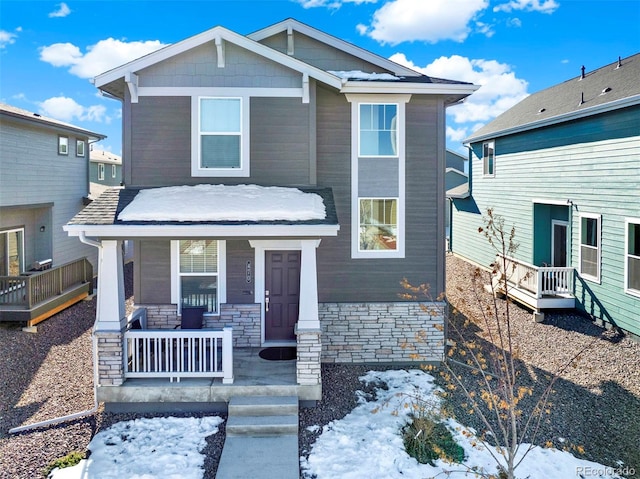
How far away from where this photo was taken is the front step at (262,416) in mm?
6324

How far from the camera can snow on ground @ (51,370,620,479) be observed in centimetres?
550

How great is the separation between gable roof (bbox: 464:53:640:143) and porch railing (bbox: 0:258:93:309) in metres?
15.0

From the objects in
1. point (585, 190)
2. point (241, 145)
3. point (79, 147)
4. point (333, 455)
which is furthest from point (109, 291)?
point (585, 190)

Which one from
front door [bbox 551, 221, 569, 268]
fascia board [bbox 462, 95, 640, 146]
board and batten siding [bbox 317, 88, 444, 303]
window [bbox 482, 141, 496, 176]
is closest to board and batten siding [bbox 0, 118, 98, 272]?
board and batten siding [bbox 317, 88, 444, 303]

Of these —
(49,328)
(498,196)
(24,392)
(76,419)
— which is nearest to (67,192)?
(49,328)

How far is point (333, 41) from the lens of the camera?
10.6m

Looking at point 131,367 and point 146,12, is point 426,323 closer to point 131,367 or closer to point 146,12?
point 131,367

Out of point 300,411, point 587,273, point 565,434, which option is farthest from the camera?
point 587,273

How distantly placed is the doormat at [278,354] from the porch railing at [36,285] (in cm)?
652

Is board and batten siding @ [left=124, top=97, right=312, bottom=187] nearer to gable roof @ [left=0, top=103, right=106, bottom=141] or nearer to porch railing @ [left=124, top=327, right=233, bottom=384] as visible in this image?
porch railing @ [left=124, top=327, right=233, bottom=384]

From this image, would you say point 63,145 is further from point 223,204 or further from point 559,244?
point 559,244

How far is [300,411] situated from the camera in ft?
23.1

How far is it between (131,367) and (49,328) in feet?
16.7

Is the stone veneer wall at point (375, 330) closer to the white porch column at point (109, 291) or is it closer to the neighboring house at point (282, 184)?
the neighboring house at point (282, 184)
